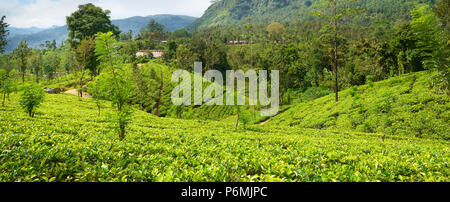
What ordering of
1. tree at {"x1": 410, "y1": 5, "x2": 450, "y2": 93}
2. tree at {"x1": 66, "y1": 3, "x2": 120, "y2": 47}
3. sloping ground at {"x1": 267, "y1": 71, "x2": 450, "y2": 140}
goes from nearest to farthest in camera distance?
1. tree at {"x1": 410, "y1": 5, "x2": 450, "y2": 93}
2. sloping ground at {"x1": 267, "y1": 71, "x2": 450, "y2": 140}
3. tree at {"x1": 66, "y1": 3, "x2": 120, "y2": 47}

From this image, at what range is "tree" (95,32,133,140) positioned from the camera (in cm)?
756

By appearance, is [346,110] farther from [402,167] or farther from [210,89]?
[210,89]

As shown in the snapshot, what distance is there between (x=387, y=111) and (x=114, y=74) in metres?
17.3

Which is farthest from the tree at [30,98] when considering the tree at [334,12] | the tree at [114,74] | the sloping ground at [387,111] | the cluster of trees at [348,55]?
the tree at [334,12]

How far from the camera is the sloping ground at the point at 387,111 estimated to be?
51.7 ft

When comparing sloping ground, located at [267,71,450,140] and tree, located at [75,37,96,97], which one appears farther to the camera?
tree, located at [75,37,96,97]

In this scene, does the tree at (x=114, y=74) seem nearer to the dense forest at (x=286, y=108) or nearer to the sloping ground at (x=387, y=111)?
the dense forest at (x=286, y=108)

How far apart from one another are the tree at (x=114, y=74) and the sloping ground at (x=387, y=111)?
52.5 feet

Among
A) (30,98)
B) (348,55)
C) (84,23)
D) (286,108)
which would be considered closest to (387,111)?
(286,108)

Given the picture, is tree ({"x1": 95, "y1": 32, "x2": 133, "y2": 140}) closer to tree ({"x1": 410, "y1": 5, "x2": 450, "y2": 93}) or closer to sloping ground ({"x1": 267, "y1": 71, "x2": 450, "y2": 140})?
tree ({"x1": 410, "y1": 5, "x2": 450, "y2": 93})

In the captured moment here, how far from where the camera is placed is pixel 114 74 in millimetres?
7770

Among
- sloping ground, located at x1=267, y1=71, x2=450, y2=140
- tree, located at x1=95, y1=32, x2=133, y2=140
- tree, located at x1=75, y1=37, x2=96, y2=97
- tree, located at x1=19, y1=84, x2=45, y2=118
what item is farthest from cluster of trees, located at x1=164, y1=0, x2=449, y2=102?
tree, located at x1=75, y1=37, x2=96, y2=97

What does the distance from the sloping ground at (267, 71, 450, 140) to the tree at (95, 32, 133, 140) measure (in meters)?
16.0
